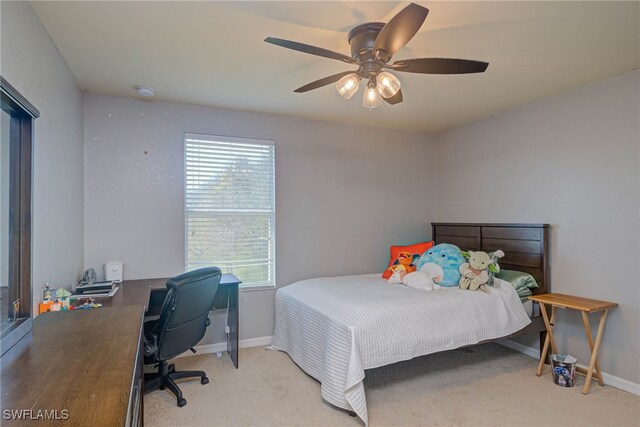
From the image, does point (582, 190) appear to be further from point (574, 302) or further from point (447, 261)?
point (447, 261)

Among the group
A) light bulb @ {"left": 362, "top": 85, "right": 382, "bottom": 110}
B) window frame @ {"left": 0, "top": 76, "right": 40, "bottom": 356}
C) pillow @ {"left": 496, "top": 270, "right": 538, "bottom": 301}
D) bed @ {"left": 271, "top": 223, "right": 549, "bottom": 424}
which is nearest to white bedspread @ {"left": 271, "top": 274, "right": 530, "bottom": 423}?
bed @ {"left": 271, "top": 223, "right": 549, "bottom": 424}

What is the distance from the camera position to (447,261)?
3328 millimetres

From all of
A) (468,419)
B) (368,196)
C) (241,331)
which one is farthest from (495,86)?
(241,331)

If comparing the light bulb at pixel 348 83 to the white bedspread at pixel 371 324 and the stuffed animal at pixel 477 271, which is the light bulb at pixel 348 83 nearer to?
the white bedspread at pixel 371 324

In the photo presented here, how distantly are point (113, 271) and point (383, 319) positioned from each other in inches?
89.4

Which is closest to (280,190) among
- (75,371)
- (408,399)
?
(408,399)

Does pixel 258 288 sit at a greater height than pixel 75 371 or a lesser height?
lesser

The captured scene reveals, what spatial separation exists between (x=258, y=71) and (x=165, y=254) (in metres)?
1.86

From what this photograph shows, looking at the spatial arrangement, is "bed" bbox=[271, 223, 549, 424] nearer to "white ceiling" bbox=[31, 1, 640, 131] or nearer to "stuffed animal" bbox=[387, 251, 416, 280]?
"stuffed animal" bbox=[387, 251, 416, 280]

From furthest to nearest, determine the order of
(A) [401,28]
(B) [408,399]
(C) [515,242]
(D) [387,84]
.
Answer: (C) [515,242]
(B) [408,399]
(D) [387,84]
(A) [401,28]

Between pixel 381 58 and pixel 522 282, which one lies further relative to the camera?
pixel 522 282

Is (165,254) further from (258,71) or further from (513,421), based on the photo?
(513,421)

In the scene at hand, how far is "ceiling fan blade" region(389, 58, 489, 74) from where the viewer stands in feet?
6.00

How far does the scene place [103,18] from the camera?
1.95 m
